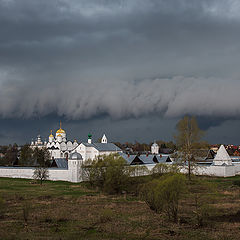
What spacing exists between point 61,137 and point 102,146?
22.2 m

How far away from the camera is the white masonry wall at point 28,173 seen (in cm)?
3481

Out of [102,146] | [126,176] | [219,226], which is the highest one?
[102,146]

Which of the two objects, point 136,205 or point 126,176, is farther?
point 126,176

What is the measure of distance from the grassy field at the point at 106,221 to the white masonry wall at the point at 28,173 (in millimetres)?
12996

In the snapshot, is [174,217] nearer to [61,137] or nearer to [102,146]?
[102,146]

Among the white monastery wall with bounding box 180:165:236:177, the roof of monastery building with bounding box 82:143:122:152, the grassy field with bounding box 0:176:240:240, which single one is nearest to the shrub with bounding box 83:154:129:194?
the grassy field with bounding box 0:176:240:240

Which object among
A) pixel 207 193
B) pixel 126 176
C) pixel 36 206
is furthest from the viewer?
pixel 126 176

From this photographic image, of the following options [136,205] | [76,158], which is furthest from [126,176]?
[76,158]

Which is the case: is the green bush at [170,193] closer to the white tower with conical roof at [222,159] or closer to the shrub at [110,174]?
the shrub at [110,174]

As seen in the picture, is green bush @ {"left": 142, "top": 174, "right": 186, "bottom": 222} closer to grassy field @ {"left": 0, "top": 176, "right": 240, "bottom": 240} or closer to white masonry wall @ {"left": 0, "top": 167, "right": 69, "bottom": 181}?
grassy field @ {"left": 0, "top": 176, "right": 240, "bottom": 240}

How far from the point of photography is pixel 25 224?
14.5 m

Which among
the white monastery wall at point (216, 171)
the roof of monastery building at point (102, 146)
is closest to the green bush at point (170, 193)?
the white monastery wall at point (216, 171)

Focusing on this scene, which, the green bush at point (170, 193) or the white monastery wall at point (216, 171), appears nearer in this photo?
the green bush at point (170, 193)

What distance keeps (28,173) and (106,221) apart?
2450cm
